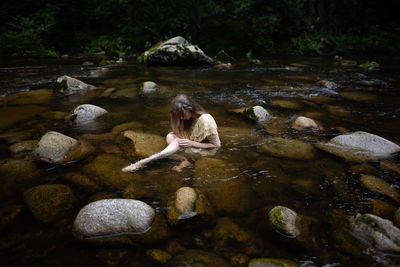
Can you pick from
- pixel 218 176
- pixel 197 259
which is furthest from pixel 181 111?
pixel 197 259

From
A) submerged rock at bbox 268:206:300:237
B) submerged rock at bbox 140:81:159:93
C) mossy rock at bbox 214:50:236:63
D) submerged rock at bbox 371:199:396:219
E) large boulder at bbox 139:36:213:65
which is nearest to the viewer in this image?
submerged rock at bbox 268:206:300:237

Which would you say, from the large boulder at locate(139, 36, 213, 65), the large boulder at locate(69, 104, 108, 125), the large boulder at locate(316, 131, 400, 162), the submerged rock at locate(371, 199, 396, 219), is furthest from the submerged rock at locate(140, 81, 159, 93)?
the submerged rock at locate(371, 199, 396, 219)

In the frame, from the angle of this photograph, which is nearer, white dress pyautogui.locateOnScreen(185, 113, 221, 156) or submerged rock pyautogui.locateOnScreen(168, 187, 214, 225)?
submerged rock pyautogui.locateOnScreen(168, 187, 214, 225)

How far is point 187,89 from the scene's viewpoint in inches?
284

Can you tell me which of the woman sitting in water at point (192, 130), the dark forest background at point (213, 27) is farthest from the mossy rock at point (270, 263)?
the dark forest background at point (213, 27)

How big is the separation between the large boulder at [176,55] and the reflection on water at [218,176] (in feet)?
15.3

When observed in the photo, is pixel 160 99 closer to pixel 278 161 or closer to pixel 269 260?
pixel 278 161

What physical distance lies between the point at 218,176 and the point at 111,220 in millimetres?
1304

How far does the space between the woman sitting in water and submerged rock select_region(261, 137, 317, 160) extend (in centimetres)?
75

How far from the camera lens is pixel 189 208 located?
90.8 inches

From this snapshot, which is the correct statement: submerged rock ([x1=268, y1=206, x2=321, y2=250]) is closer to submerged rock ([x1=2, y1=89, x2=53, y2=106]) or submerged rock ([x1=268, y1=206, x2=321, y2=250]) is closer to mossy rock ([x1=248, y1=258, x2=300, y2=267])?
mossy rock ([x1=248, y1=258, x2=300, y2=267])

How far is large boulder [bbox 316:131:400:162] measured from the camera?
10.7 feet

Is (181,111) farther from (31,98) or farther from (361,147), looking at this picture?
(31,98)

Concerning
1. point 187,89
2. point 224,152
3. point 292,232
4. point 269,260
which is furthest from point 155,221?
point 187,89
